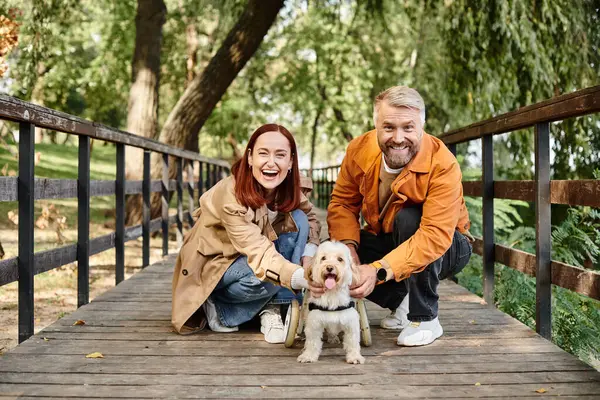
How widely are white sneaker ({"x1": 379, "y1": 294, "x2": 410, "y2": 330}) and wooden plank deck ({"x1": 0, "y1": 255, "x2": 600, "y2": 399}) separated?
4.1 inches

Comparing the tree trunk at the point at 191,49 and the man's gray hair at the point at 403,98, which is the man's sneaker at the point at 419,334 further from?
the tree trunk at the point at 191,49

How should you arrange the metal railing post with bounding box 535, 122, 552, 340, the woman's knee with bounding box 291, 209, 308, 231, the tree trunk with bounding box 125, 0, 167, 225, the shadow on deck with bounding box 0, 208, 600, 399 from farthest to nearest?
the tree trunk with bounding box 125, 0, 167, 225 < the woman's knee with bounding box 291, 209, 308, 231 < the metal railing post with bounding box 535, 122, 552, 340 < the shadow on deck with bounding box 0, 208, 600, 399

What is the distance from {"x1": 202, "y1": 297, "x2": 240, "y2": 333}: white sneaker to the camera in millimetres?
3693

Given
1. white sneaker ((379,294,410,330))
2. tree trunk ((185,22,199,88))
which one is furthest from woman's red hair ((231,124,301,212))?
tree trunk ((185,22,199,88))

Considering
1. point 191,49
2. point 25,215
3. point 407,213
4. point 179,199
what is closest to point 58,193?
point 25,215

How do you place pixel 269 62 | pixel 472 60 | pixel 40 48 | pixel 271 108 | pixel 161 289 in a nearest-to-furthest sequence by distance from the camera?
pixel 161 289 < pixel 472 60 < pixel 40 48 < pixel 269 62 < pixel 271 108

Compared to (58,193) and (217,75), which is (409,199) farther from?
(217,75)

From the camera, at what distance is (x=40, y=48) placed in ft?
31.0

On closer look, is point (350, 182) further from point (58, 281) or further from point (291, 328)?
point (58, 281)

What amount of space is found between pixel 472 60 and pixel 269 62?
11.2 metres

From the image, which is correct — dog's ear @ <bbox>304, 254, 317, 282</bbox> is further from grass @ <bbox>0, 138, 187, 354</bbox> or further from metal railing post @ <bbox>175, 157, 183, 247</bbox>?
metal railing post @ <bbox>175, 157, 183, 247</bbox>

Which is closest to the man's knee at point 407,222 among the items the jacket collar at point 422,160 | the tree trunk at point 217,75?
the jacket collar at point 422,160

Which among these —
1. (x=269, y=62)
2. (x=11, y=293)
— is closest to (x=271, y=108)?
(x=269, y=62)

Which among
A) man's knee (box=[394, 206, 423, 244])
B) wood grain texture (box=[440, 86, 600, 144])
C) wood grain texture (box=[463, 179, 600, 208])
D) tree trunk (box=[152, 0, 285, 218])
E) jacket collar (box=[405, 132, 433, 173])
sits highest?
tree trunk (box=[152, 0, 285, 218])
